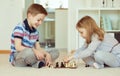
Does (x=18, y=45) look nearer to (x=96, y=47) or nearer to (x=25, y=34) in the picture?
(x=25, y=34)

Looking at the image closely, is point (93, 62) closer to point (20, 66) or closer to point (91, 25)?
point (91, 25)

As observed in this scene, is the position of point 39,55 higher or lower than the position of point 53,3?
lower

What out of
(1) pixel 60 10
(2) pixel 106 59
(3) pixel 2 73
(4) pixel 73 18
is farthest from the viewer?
(1) pixel 60 10

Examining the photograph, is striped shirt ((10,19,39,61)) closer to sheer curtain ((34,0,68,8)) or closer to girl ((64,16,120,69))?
girl ((64,16,120,69))

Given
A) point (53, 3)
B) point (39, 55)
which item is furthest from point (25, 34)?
point (53, 3)

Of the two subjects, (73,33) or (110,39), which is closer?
(110,39)

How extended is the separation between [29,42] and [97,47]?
570 millimetres

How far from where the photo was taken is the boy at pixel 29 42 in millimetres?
2197

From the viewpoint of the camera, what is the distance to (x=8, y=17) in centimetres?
425

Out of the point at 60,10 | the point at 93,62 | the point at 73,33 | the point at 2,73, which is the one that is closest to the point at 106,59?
the point at 93,62

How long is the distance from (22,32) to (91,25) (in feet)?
1.84

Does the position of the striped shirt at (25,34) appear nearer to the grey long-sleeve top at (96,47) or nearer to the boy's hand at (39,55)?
the boy's hand at (39,55)

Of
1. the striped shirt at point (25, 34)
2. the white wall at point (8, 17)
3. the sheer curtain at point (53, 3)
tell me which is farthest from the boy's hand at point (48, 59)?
the sheer curtain at point (53, 3)

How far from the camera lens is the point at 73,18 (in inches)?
164
